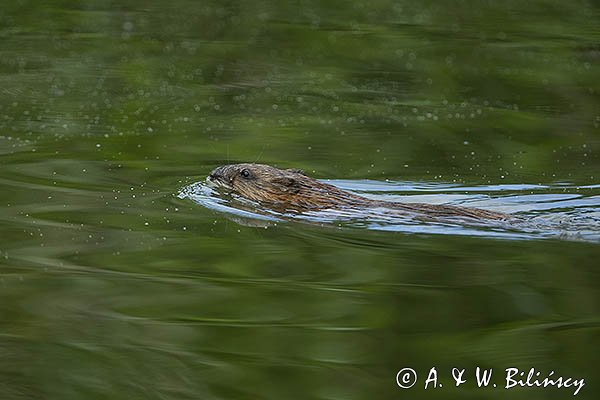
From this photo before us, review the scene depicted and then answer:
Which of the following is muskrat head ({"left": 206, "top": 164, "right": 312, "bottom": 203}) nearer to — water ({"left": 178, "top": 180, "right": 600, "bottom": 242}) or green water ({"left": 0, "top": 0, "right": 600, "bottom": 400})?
water ({"left": 178, "top": 180, "right": 600, "bottom": 242})

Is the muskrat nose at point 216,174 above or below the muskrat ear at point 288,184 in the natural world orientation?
above

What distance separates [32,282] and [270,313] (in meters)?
1.17

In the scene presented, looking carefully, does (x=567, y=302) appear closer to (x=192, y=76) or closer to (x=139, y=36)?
(x=192, y=76)

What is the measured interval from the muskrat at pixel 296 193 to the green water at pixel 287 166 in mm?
332

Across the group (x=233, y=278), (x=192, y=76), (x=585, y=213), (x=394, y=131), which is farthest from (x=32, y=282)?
(x=192, y=76)

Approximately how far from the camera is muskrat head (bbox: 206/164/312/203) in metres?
7.29

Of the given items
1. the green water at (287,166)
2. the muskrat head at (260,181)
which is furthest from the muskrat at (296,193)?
the green water at (287,166)

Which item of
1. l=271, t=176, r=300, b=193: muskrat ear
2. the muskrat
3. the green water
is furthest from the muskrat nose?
l=271, t=176, r=300, b=193: muskrat ear

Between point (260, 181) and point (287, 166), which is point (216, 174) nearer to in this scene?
point (260, 181)

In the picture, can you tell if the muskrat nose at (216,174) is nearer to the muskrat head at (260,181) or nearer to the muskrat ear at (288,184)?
the muskrat head at (260,181)

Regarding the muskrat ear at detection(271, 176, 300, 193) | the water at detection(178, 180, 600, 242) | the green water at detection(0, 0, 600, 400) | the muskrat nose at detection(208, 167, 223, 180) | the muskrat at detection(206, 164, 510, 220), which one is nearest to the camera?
the green water at detection(0, 0, 600, 400)

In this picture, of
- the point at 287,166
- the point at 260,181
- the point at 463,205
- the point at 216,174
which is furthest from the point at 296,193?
the point at 287,166

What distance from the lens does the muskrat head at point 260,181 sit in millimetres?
7293

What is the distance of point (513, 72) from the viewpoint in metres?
11.9
